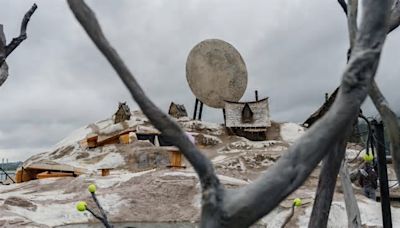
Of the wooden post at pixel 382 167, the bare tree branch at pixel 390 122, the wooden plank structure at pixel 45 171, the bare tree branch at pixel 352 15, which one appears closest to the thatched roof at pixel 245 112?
the wooden plank structure at pixel 45 171

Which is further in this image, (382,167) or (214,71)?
(214,71)

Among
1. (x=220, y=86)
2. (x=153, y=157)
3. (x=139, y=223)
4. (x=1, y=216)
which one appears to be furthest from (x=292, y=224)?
Answer: (x=220, y=86)

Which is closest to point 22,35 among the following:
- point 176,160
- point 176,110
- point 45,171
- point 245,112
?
point 176,160

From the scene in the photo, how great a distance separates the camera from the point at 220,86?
63.7 feet

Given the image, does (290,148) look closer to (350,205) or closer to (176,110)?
(350,205)

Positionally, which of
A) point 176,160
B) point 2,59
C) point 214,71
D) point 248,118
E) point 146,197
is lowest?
point 146,197

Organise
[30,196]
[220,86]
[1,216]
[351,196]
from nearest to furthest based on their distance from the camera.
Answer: [351,196]
[1,216]
[30,196]
[220,86]

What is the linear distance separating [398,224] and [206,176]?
24.1ft

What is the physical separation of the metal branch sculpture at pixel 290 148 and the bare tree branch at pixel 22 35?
128 cm

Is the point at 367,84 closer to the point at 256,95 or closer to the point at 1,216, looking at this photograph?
the point at 1,216

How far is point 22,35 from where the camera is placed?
2.23 metres

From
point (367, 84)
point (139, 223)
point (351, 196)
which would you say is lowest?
point (139, 223)

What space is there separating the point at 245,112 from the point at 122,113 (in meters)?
4.70

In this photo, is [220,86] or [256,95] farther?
[256,95]
